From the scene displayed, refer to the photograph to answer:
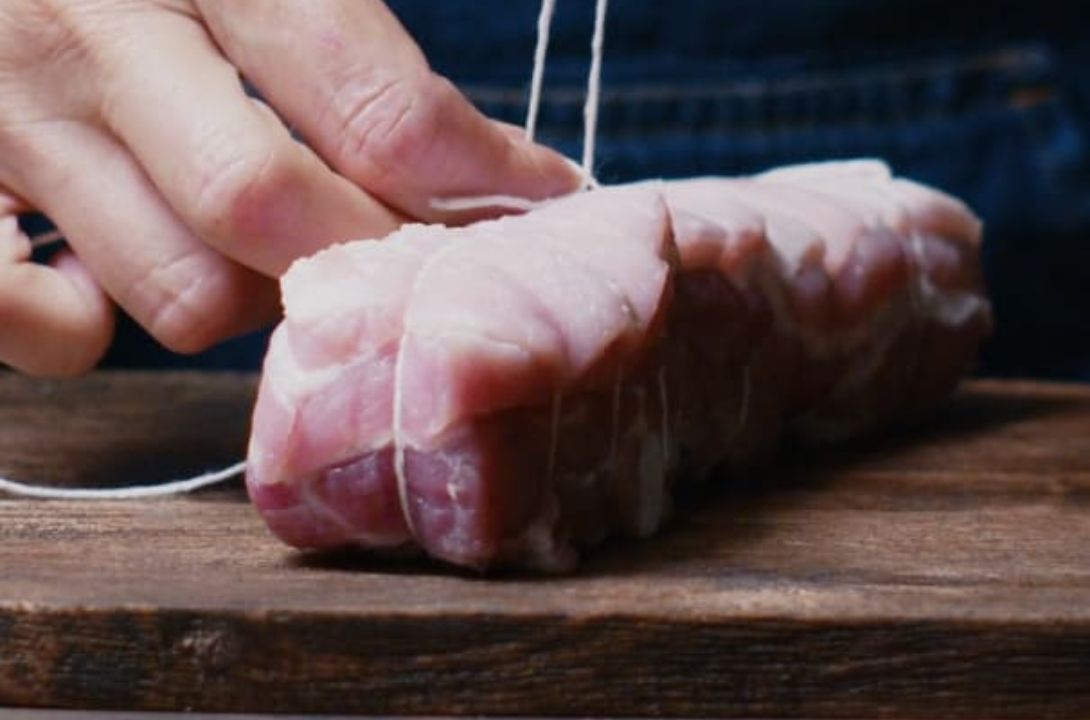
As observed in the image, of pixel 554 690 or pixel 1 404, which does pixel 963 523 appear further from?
pixel 1 404

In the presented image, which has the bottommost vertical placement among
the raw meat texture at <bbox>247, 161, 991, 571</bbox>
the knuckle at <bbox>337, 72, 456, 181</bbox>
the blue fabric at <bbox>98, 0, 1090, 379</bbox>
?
the blue fabric at <bbox>98, 0, 1090, 379</bbox>

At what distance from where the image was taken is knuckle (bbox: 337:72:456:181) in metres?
1.33

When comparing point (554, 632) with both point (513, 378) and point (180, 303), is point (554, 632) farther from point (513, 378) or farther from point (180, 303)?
point (180, 303)

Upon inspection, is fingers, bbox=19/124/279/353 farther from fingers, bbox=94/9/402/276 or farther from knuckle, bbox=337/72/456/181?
knuckle, bbox=337/72/456/181

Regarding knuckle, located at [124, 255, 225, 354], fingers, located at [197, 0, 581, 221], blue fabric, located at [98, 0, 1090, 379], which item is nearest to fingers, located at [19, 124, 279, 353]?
knuckle, located at [124, 255, 225, 354]

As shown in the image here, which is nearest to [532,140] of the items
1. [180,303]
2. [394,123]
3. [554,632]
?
[394,123]

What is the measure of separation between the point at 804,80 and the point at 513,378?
1.12 meters

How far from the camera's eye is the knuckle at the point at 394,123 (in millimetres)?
1331

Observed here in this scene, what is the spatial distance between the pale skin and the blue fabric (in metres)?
0.78

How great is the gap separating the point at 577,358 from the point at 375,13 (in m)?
0.31

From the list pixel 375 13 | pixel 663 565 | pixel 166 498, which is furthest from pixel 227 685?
pixel 375 13

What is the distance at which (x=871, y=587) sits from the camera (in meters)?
1.19

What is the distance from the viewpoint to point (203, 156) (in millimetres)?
1335

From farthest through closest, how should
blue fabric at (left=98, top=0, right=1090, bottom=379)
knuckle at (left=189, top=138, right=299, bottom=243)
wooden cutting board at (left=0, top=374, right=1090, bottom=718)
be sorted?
blue fabric at (left=98, top=0, right=1090, bottom=379) < knuckle at (left=189, top=138, right=299, bottom=243) < wooden cutting board at (left=0, top=374, right=1090, bottom=718)
